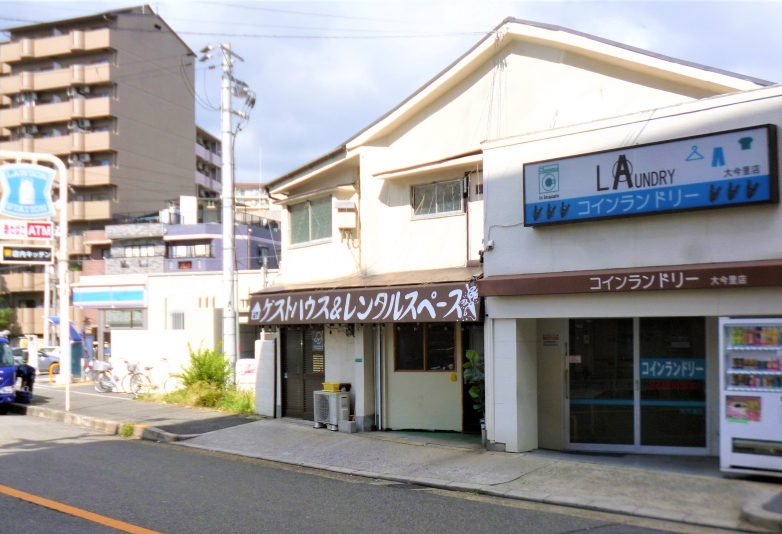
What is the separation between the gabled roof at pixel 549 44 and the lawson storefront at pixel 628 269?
0.80 meters

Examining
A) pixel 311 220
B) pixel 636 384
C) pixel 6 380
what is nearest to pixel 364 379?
pixel 311 220

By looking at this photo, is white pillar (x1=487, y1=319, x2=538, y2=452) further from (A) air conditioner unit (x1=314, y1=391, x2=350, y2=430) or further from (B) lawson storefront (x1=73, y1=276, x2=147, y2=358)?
(B) lawson storefront (x1=73, y1=276, x2=147, y2=358)

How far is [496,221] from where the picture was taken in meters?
12.1

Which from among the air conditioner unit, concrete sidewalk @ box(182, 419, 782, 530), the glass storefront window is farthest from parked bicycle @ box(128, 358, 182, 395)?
the glass storefront window

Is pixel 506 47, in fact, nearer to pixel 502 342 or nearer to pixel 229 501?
pixel 502 342

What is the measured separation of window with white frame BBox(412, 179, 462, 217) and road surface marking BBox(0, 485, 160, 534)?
337 inches

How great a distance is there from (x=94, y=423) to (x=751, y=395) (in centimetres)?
1436

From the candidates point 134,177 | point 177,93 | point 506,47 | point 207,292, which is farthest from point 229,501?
point 177,93

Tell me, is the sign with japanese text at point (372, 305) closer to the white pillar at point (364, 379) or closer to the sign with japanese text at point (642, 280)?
the sign with japanese text at point (642, 280)

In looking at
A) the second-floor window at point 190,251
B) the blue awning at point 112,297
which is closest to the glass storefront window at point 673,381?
the blue awning at point 112,297

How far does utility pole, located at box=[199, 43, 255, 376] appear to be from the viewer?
1833 centimetres

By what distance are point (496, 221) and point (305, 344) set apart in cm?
619

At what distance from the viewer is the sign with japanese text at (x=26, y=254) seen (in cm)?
1928

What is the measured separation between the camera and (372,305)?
1329 cm
